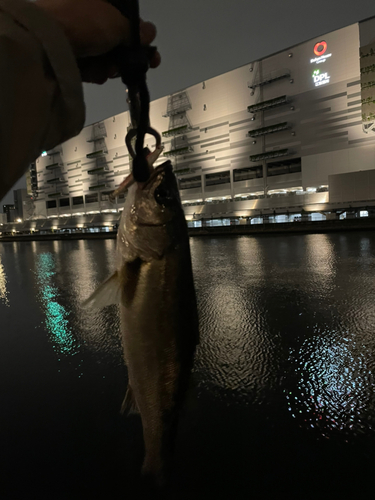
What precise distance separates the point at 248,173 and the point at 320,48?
12.5 metres

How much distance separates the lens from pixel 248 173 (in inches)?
1272

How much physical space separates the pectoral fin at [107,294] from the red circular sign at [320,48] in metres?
33.8

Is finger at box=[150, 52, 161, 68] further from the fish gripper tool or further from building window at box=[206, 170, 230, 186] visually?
building window at box=[206, 170, 230, 186]

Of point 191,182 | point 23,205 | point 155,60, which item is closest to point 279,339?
point 155,60

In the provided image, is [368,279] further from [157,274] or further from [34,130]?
[34,130]

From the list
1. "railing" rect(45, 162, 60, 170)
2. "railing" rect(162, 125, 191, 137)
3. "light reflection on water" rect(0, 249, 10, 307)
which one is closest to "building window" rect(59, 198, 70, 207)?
"railing" rect(45, 162, 60, 170)

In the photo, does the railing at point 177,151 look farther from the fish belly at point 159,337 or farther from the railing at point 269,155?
the fish belly at point 159,337

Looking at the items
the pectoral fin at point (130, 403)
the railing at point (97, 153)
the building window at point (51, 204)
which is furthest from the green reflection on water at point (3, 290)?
the building window at point (51, 204)

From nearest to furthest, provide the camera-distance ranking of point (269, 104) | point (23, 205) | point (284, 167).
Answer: point (269, 104) → point (284, 167) → point (23, 205)

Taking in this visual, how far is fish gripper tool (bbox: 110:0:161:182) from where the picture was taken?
2.91ft

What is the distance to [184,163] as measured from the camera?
3644 centimetres

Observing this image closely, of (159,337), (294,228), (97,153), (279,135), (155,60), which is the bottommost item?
(294,228)

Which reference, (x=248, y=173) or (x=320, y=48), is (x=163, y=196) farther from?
(x=320, y=48)

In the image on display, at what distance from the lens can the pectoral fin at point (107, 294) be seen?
1142 mm
